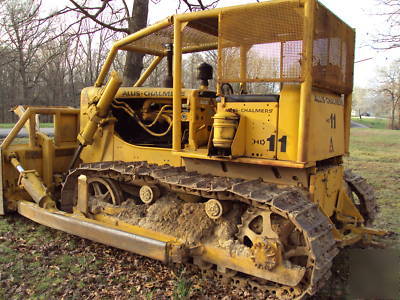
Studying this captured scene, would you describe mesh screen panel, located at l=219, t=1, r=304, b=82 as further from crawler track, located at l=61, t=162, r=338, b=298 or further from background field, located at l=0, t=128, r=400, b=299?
background field, located at l=0, t=128, r=400, b=299

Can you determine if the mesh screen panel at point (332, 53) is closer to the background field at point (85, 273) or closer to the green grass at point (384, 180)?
the background field at point (85, 273)

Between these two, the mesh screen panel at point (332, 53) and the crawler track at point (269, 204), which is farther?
the mesh screen panel at point (332, 53)

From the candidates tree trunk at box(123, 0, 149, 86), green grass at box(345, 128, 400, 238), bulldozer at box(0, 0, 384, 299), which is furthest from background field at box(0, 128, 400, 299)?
tree trunk at box(123, 0, 149, 86)

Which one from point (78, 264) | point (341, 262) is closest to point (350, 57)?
point (341, 262)

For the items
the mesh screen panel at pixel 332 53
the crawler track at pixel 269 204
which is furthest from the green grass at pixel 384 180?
the crawler track at pixel 269 204

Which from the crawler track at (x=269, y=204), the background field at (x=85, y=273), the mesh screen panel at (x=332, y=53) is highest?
the mesh screen panel at (x=332, y=53)

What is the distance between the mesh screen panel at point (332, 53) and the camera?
3871 millimetres

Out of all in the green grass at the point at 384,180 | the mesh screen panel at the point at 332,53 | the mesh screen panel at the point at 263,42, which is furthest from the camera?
the green grass at the point at 384,180

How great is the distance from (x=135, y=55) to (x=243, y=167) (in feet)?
26.2

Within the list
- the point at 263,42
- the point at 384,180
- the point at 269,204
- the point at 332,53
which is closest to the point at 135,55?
the point at 384,180

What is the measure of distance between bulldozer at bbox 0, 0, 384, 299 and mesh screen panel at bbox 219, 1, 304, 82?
1 centimetres

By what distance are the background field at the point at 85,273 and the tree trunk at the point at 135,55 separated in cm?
630

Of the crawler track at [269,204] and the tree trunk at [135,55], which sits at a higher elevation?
the tree trunk at [135,55]

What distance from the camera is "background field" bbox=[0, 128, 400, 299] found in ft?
13.1
